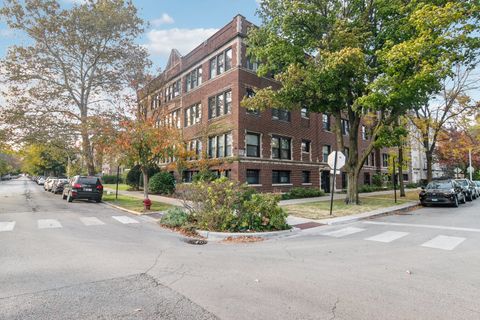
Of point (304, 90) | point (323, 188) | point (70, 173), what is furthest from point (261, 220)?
point (70, 173)

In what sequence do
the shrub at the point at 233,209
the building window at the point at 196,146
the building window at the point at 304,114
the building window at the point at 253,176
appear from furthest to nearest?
the building window at the point at 304,114
the building window at the point at 196,146
the building window at the point at 253,176
the shrub at the point at 233,209

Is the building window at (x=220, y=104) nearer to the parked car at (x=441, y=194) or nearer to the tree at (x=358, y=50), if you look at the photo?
the tree at (x=358, y=50)

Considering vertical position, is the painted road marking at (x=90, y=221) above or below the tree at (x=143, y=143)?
below

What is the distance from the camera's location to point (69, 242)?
759cm

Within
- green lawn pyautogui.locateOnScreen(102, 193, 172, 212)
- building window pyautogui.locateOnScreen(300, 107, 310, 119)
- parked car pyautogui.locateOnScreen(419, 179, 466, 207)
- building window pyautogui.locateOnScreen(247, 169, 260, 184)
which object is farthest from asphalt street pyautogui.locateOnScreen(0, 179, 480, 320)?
building window pyautogui.locateOnScreen(300, 107, 310, 119)

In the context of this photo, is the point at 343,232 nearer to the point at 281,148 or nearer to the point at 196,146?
the point at 281,148

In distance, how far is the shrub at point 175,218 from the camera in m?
10.2

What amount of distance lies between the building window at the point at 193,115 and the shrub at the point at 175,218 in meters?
15.6

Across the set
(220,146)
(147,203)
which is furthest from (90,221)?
(220,146)

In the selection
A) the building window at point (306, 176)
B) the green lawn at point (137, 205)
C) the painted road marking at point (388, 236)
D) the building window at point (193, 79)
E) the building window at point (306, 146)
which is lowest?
the painted road marking at point (388, 236)

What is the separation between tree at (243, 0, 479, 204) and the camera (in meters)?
13.5

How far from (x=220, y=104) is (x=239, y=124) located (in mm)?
3390

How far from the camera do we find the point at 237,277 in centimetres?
507

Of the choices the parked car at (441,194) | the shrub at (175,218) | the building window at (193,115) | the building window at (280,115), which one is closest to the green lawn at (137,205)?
the shrub at (175,218)
